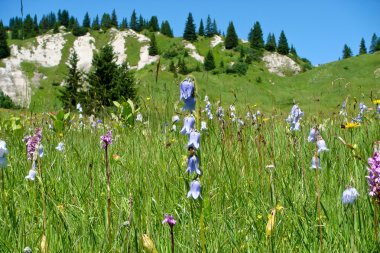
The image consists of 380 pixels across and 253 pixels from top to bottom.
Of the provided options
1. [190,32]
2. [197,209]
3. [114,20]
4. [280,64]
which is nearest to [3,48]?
[114,20]

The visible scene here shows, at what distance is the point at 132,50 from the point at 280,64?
41128 mm

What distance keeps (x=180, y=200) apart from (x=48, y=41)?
12122 cm

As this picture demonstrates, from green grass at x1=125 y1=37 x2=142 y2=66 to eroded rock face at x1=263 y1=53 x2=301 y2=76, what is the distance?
3404cm

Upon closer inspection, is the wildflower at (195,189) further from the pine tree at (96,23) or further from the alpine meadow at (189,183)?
the pine tree at (96,23)

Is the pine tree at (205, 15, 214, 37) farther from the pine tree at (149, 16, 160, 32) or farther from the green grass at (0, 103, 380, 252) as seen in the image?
the green grass at (0, 103, 380, 252)

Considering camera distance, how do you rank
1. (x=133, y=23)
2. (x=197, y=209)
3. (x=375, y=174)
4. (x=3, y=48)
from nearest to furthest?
(x=375, y=174)
(x=197, y=209)
(x=3, y=48)
(x=133, y=23)

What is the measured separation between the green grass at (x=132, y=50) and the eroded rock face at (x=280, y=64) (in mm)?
34040

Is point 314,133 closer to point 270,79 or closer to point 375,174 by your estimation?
point 375,174

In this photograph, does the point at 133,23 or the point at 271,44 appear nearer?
the point at 271,44

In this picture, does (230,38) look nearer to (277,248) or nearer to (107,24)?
(107,24)

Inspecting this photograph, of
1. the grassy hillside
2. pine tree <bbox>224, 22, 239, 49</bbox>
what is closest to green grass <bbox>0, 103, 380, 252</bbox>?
the grassy hillside

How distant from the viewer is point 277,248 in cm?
165

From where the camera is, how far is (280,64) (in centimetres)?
10031

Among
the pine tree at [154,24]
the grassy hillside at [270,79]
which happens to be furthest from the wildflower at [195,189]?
the pine tree at [154,24]
